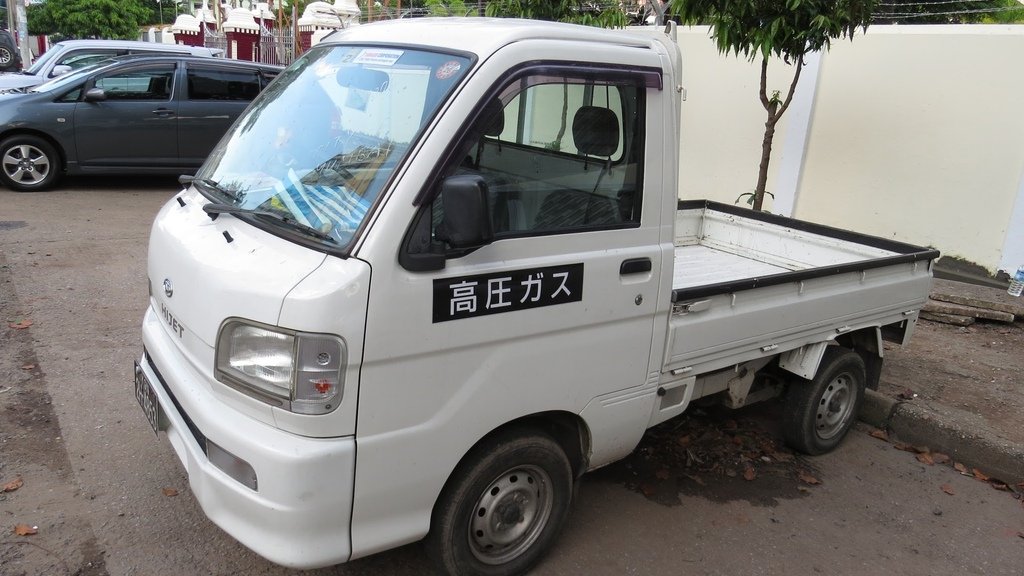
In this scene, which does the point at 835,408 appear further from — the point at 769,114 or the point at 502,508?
the point at 769,114

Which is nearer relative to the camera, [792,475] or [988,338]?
[792,475]

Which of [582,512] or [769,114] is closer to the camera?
[582,512]

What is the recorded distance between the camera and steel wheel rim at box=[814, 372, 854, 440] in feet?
15.2

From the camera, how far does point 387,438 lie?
8.73 feet

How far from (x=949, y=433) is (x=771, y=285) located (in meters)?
1.91

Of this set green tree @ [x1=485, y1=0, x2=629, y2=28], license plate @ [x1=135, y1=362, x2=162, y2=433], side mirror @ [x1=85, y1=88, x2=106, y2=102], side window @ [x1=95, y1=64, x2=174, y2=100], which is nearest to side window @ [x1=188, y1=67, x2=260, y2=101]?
side window @ [x1=95, y1=64, x2=174, y2=100]

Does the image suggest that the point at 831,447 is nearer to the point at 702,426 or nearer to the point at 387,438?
the point at 702,426

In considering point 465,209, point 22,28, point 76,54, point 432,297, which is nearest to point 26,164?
point 76,54

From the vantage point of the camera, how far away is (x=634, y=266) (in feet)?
10.5

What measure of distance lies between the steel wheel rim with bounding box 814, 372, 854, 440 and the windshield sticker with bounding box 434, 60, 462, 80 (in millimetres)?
2953

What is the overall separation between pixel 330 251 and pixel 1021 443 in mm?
4297

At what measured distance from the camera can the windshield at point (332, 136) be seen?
274 centimetres

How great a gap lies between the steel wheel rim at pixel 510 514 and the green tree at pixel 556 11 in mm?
5765

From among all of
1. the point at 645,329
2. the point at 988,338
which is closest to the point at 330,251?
the point at 645,329
